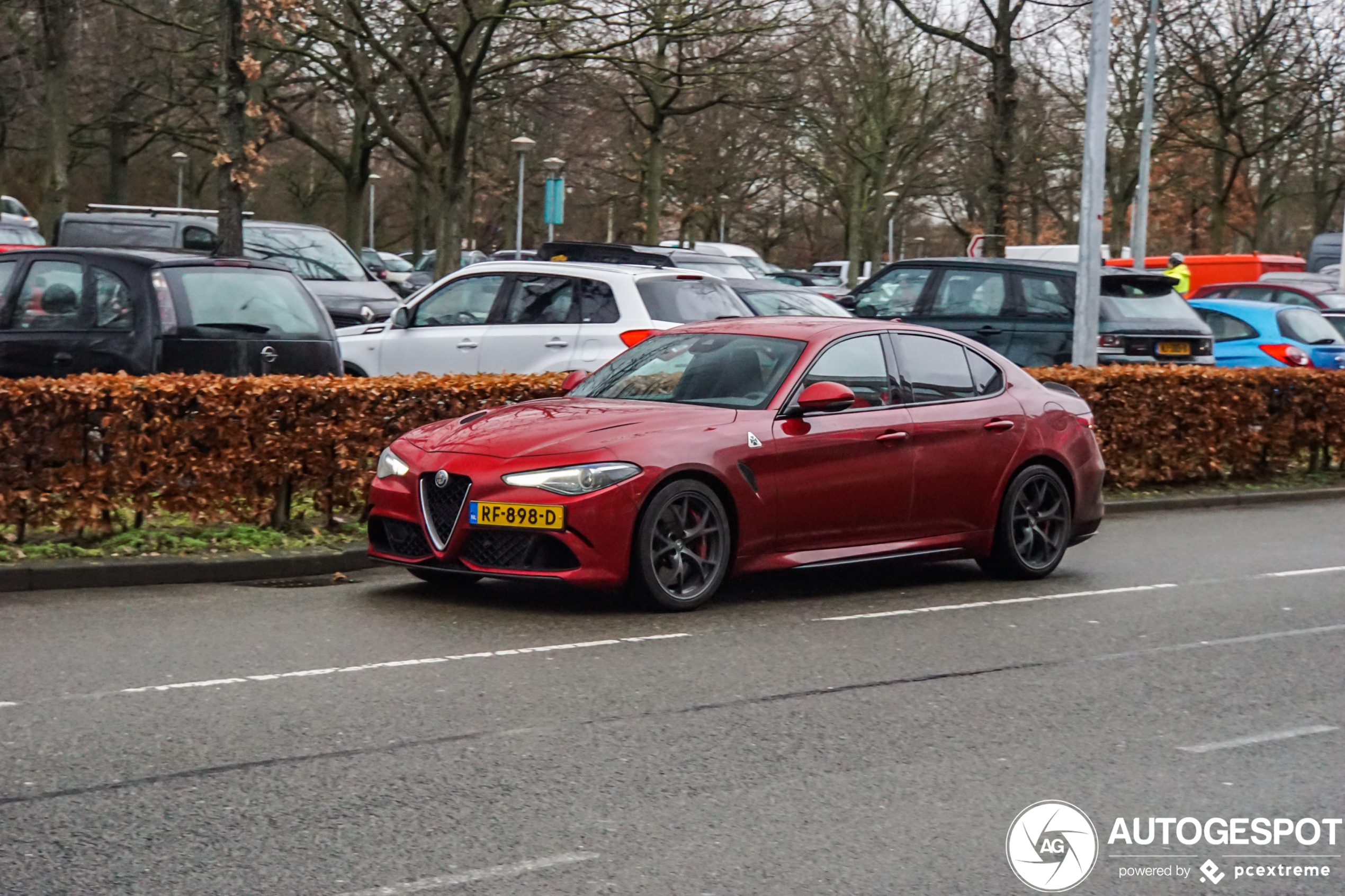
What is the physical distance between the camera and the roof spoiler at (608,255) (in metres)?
17.8

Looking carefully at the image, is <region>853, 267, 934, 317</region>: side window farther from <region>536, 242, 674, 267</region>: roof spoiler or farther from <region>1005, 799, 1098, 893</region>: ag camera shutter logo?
<region>1005, 799, 1098, 893</region>: ag camera shutter logo

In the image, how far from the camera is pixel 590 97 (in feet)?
109

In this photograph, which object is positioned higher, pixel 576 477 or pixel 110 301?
pixel 110 301

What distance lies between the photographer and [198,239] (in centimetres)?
2264

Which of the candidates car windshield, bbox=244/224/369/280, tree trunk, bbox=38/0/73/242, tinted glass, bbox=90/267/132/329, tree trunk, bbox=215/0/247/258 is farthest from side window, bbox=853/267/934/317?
tree trunk, bbox=38/0/73/242

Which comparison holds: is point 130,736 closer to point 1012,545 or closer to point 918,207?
point 1012,545

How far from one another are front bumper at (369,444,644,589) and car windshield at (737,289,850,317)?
11.8 meters

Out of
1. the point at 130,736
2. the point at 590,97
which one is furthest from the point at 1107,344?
the point at 590,97

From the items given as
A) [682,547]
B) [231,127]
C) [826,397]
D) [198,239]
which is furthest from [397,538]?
[198,239]

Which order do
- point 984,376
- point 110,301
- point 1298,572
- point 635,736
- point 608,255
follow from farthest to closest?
1. point 608,255
2. point 110,301
3. point 1298,572
4. point 984,376
5. point 635,736

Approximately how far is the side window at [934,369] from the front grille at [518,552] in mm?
2564

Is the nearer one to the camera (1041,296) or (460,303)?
(460,303)

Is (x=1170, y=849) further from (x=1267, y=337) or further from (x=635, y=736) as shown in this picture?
(x=1267, y=337)

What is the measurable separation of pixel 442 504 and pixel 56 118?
2786 centimetres
